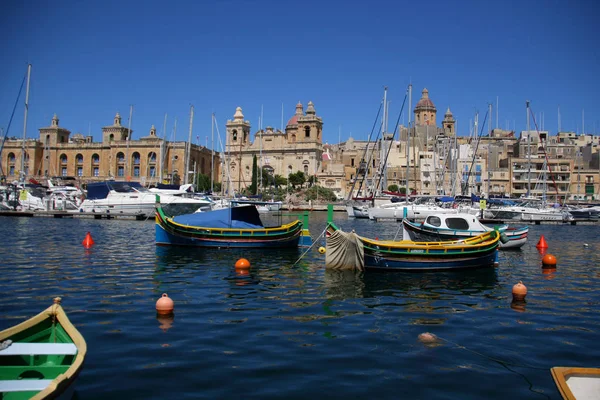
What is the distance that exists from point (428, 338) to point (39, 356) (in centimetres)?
661

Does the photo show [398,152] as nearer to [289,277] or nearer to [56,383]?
[289,277]

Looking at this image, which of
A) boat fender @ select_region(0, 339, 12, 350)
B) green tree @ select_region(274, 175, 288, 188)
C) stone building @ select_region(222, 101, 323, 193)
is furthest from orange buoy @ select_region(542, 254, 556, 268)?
stone building @ select_region(222, 101, 323, 193)

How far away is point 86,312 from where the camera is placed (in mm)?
11289

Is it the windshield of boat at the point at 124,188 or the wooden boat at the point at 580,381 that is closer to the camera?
the wooden boat at the point at 580,381

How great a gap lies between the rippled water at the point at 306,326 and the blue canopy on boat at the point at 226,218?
3923mm

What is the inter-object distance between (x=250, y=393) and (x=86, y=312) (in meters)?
5.73

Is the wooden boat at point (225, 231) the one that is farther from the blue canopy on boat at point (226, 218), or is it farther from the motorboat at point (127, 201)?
the motorboat at point (127, 201)

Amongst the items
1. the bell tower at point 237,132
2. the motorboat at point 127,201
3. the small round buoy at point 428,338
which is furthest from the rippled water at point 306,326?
the bell tower at point 237,132

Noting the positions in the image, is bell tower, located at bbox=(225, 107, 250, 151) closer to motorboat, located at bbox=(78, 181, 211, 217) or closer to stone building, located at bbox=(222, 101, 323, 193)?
stone building, located at bbox=(222, 101, 323, 193)

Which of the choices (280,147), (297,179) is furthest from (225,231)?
(280,147)

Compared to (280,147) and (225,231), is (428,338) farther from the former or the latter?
(280,147)

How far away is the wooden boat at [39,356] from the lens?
5.81m

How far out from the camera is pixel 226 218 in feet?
77.1

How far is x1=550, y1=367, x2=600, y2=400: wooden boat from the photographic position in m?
5.59
